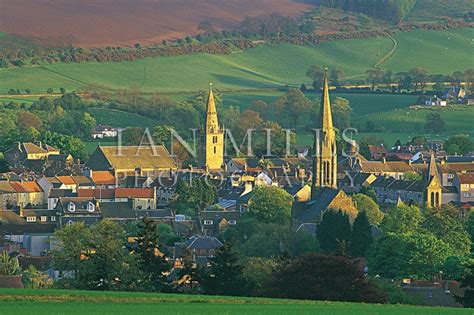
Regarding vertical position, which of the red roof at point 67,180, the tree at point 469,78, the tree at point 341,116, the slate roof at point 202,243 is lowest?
the slate roof at point 202,243

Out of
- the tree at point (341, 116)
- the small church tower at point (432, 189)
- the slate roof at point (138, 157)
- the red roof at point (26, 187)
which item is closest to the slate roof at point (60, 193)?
the red roof at point (26, 187)

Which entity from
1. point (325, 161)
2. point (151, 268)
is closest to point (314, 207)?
point (325, 161)

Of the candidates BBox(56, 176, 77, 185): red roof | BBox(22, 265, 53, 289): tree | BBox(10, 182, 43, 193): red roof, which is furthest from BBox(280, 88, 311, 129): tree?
BBox(22, 265, 53, 289): tree

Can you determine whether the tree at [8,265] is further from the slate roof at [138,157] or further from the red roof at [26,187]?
the slate roof at [138,157]

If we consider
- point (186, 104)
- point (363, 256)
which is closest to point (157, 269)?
point (363, 256)

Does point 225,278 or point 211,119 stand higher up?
point 211,119

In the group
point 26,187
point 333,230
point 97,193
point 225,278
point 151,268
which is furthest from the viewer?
point 26,187

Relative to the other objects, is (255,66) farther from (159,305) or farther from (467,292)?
(159,305)
